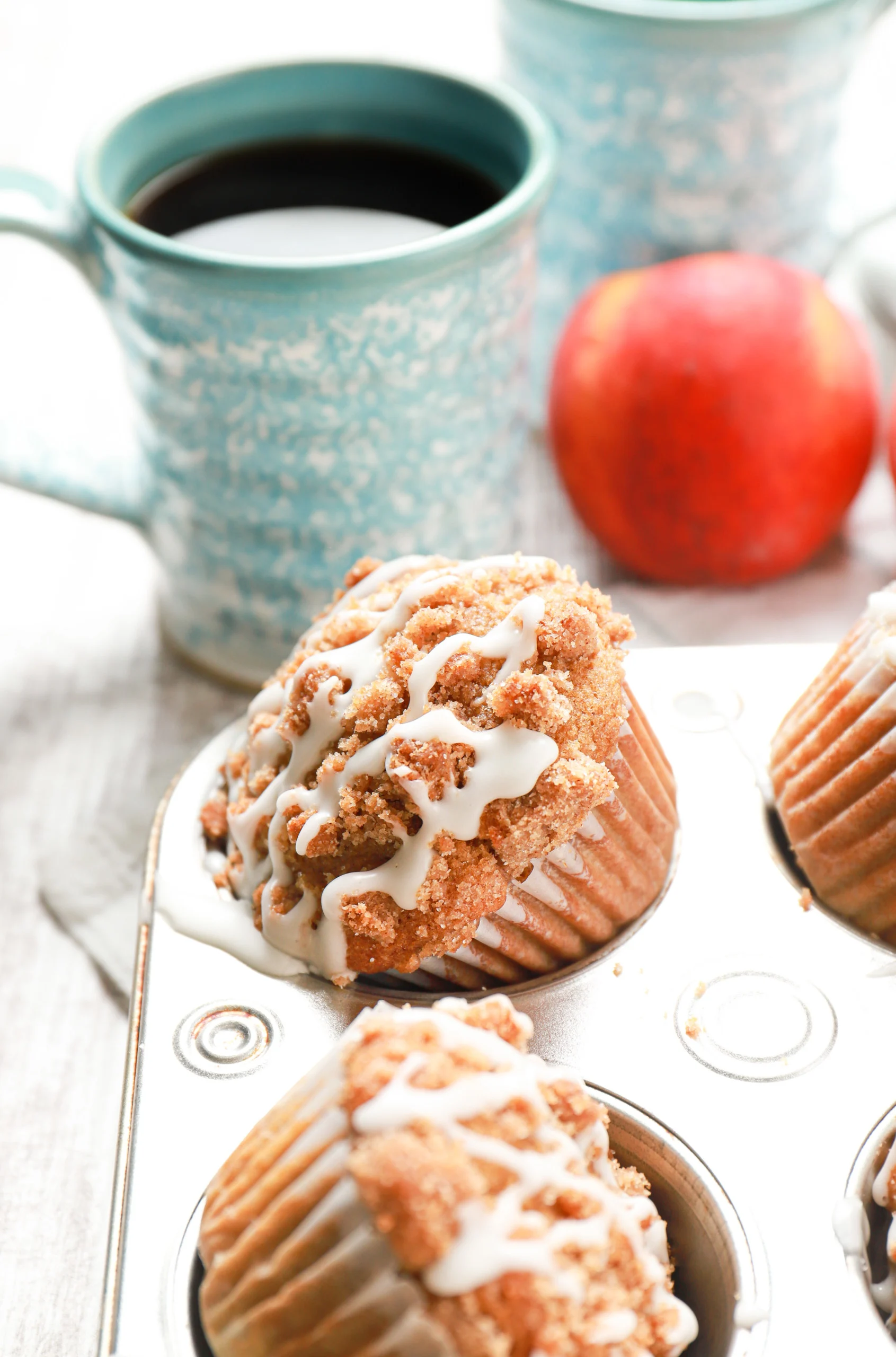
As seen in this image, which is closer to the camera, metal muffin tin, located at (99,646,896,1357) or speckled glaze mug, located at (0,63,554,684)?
metal muffin tin, located at (99,646,896,1357)

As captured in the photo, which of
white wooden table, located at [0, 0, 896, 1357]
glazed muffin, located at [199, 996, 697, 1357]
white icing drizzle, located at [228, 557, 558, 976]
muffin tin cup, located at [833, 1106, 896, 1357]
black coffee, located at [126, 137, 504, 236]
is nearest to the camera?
glazed muffin, located at [199, 996, 697, 1357]

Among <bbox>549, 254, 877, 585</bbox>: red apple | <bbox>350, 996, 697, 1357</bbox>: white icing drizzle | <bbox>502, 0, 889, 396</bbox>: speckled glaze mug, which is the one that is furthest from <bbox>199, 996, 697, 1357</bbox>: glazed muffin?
<bbox>502, 0, 889, 396</bbox>: speckled glaze mug

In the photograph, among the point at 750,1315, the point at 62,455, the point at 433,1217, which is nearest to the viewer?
the point at 433,1217

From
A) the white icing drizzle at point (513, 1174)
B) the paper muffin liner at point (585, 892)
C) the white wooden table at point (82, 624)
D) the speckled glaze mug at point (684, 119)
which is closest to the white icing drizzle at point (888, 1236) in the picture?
the white icing drizzle at point (513, 1174)

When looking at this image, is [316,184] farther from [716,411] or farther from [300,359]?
[716,411]

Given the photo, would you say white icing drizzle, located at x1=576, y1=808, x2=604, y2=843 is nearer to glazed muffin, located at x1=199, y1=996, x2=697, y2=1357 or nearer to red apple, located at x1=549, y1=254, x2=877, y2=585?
glazed muffin, located at x1=199, y1=996, x2=697, y2=1357

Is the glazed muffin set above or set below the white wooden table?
above

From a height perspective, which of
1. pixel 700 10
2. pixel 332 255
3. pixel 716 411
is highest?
pixel 700 10

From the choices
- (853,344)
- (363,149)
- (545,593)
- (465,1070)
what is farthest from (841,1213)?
(363,149)

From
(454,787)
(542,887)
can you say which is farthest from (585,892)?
(454,787)
